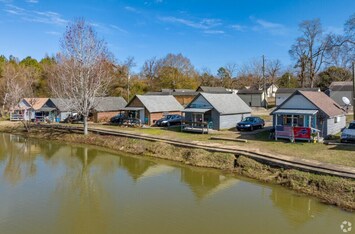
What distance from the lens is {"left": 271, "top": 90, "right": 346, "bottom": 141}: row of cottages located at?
23.6m

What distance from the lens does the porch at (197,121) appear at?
30.2 meters

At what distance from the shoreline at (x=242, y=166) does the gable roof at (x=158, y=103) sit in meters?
7.97

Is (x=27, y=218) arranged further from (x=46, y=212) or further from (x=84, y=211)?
(x=84, y=211)

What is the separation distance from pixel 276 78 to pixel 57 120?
64.8 meters

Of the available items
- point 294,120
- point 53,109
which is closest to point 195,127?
point 294,120

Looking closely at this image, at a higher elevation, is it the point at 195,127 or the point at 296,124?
the point at 296,124

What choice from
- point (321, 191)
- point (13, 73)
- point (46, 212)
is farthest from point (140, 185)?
point (13, 73)

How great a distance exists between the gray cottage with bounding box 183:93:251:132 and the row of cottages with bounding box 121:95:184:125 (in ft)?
18.9

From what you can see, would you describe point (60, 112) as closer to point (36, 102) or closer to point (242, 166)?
point (36, 102)

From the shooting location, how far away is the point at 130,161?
79.2 feet

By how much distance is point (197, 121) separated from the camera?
32125 millimetres

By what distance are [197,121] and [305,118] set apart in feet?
36.8

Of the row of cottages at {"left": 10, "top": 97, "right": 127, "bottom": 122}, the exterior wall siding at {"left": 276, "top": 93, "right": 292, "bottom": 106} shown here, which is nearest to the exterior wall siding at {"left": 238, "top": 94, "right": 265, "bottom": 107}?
the exterior wall siding at {"left": 276, "top": 93, "right": 292, "bottom": 106}

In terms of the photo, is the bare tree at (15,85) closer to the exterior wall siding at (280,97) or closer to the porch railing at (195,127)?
the porch railing at (195,127)
